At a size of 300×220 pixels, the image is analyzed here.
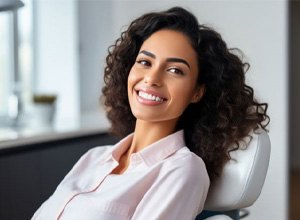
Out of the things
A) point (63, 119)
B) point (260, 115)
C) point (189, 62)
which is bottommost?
point (63, 119)

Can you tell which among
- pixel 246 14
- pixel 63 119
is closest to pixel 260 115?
pixel 246 14

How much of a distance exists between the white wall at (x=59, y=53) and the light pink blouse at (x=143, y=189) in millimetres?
1465

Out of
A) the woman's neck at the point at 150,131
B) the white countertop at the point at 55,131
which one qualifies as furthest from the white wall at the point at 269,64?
the woman's neck at the point at 150,131

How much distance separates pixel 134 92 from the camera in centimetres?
111

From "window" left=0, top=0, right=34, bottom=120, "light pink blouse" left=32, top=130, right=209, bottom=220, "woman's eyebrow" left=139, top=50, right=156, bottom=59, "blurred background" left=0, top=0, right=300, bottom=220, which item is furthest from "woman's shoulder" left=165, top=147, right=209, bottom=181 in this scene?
"window" left=0, top=0, right=34, bottom=120

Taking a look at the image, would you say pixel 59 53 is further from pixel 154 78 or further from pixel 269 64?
pixel 154 78

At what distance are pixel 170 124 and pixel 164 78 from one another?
0.16m

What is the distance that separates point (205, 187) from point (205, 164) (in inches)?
4.7

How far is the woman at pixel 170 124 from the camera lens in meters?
1.01

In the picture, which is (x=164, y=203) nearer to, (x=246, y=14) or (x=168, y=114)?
(x=168, y=114)

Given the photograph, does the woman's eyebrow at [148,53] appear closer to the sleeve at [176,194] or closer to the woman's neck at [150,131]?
the woman's neck at [150,131]

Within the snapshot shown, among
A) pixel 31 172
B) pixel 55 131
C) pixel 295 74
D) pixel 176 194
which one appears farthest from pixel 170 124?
pixel 295 74

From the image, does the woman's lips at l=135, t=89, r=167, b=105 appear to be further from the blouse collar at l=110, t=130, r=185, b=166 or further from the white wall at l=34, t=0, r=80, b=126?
the white wall at l=34, t=0, r=80, b=126

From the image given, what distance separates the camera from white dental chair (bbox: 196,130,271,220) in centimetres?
106
